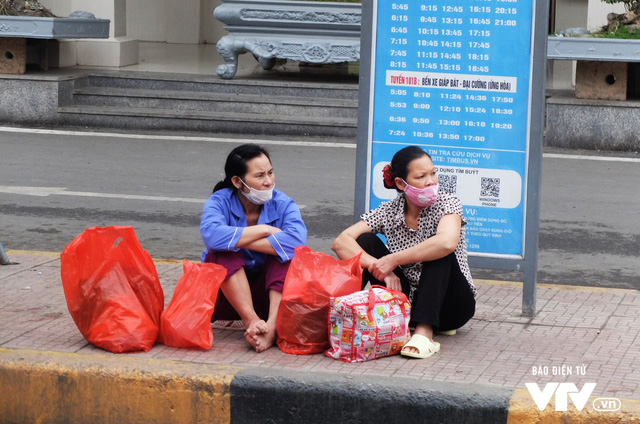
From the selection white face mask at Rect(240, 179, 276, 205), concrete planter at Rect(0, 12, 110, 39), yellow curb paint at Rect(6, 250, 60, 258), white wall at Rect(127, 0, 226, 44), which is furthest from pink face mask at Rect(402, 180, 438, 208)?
white wall at Rect(127, 0, 226, 44)

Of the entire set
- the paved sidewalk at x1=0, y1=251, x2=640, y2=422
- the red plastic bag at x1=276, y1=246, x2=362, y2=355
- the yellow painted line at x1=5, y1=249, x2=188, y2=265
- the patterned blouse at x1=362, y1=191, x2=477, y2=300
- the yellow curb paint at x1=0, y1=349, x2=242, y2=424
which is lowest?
the yellow curb paint at x1=0, y1=349, x2=242, y2=424

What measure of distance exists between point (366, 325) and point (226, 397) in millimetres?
678

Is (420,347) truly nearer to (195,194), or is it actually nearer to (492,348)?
(492,348)

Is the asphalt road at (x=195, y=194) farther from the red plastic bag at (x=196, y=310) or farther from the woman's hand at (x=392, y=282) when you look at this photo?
the red plastic bag at (x=196, y=310)

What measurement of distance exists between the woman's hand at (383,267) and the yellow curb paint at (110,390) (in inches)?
33.6

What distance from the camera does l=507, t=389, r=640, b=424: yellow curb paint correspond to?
3.83 metres

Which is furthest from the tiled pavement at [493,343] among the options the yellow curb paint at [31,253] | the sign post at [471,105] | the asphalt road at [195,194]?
the asphalt road at [195,194]

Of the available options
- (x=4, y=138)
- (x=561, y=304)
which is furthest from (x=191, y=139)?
(x=561, y=304)

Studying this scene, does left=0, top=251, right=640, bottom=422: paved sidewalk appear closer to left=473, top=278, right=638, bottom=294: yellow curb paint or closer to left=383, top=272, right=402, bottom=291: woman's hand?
left=473, top=278, right=638, bottom=294: yellow curb paint

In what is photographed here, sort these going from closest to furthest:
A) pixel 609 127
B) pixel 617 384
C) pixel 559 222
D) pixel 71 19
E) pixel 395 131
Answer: pixel 617 384 < pixel 395 131 < pixel 559 222 < pixel 609 127 < pixel 71 19

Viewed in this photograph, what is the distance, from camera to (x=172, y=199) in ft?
28.3

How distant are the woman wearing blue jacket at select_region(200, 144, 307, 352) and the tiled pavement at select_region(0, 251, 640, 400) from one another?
0.15 m

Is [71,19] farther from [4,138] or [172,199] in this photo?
[172,199]

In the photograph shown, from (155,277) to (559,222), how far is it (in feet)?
13.9
